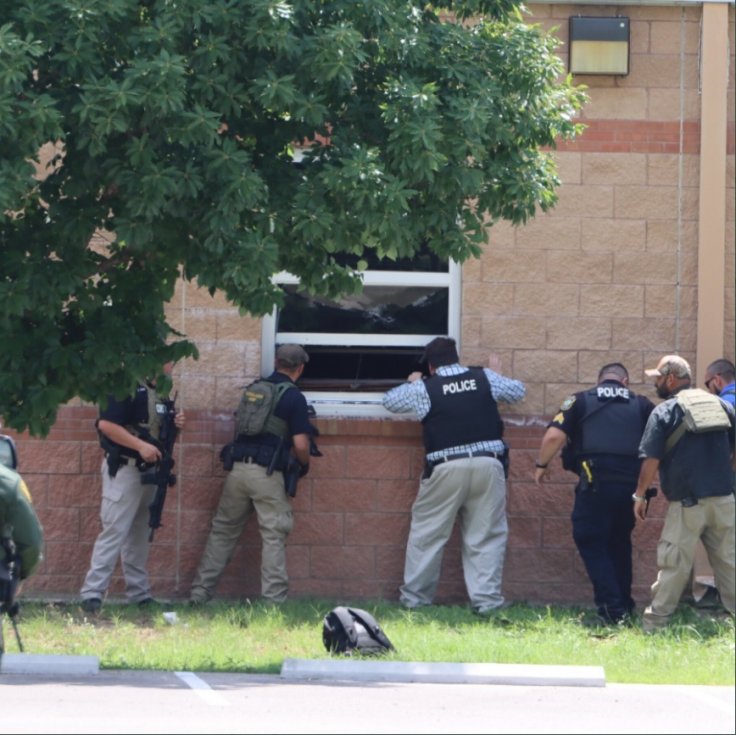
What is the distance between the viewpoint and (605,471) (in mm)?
10844

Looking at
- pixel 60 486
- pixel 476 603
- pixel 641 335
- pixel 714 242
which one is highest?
pixel 714 242

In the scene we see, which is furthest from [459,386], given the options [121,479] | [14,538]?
[14,538]

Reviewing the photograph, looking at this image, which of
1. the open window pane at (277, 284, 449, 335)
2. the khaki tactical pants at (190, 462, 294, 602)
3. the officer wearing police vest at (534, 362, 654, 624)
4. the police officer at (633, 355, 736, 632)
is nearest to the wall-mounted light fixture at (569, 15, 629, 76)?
the open window pane at (277, 284, 449, 335)

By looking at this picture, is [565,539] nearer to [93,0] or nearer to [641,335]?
[641,335]

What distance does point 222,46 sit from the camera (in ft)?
26.5

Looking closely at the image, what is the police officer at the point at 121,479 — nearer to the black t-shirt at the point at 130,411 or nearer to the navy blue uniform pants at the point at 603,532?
the black t-shirt at the point at 130,411

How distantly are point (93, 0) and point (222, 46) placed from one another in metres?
0.71

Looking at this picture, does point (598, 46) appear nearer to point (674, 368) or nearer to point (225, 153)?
point (674, 368)

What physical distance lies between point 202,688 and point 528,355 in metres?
4.65

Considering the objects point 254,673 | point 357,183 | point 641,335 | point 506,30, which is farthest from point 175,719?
point 641,335

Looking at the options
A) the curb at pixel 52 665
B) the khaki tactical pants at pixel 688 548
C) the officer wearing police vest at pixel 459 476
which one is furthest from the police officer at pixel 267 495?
the khaki tactical pants at pixel 688 548

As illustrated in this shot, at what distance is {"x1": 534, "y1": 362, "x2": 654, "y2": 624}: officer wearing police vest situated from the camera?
35.6ft

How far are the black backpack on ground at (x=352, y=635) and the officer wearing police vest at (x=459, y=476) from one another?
2.03 metres

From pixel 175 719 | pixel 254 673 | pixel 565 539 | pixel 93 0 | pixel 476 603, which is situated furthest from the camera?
pixel 565 539
